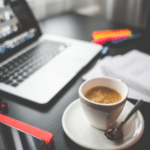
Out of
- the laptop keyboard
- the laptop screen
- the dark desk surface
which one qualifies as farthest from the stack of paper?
the laptop screen

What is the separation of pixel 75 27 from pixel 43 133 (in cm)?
74

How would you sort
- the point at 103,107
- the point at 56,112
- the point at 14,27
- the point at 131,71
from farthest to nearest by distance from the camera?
the point at 14,27 → the point at 131,71 → the point at 56,112 → the point at 103,107

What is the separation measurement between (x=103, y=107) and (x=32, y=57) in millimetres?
407

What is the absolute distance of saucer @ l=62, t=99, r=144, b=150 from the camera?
311 millimetres

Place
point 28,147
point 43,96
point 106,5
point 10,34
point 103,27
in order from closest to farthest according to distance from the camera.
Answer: point 28,147 → point 43,96 → point 10,34 → point 103,27 → point 106,5

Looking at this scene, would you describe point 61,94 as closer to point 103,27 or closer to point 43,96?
point 43,96

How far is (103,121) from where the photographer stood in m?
0.33

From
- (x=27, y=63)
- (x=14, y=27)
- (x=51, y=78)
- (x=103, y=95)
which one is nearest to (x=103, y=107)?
(x=103, y=95)

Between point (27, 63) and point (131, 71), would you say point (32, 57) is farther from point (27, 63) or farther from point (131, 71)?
point (131, 71)

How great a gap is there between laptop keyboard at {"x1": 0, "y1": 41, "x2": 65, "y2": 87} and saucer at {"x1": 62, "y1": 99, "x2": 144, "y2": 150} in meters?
0.21

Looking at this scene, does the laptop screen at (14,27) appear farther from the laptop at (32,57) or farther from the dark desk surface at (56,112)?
the dark desk surface at (56,112)

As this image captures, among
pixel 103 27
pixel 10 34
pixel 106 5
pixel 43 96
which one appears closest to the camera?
pixel 43 96

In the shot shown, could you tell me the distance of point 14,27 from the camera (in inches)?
26.5

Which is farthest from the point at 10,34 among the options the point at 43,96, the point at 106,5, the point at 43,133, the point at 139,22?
the point at 139,22
